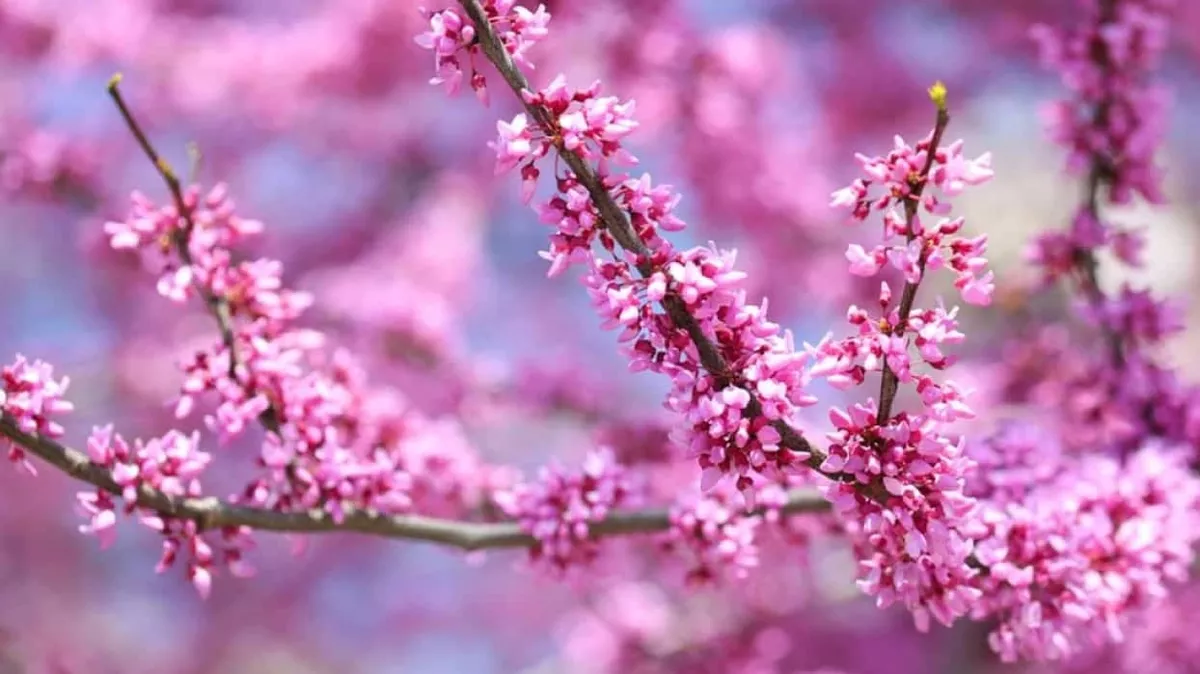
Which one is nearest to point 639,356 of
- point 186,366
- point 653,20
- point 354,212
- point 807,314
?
point 186,366

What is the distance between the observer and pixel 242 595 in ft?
19.7

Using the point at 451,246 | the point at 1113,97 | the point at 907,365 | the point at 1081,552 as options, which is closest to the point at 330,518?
the point at 907,365

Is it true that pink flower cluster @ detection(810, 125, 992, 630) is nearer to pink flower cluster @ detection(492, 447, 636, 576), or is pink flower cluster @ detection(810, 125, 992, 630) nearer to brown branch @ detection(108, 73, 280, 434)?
pink flower cluster @ detection(492, 447, 636, 576)

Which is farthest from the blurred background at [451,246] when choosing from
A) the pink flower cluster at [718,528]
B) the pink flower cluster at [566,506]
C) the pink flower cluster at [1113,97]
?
the pink flower cluster at [1113,97]

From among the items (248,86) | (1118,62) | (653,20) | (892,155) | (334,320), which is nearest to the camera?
(892,155)

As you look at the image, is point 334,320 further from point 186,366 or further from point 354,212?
point 354,212

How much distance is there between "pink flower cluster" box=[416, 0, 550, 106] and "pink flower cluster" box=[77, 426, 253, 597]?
70cm

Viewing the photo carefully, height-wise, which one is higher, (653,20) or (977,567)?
(653,20)

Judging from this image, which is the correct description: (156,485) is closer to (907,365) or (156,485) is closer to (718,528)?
(718,528)

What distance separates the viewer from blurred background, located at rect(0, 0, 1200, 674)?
3.54 m

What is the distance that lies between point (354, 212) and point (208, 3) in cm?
123

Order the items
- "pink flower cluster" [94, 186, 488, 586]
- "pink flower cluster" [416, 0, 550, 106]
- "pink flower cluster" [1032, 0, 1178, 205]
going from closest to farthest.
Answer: "pink flower cluster" [416, 0, 550, 106]
"pink flower cluster" [94, 186, 488, 586]
"pink flower cluster" [1032, 0, 1178, 205]

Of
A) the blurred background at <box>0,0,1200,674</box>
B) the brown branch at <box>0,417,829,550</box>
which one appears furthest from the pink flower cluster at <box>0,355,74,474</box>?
the blurred background at <box>0,0,1200,674</box>

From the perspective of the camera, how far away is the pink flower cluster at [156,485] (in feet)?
5.99
